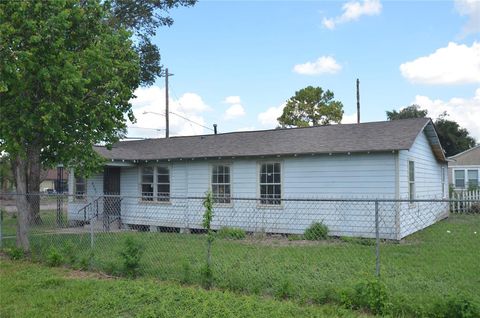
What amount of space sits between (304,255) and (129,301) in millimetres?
4443

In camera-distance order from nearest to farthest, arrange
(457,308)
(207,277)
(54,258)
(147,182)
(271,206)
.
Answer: (457,308) < (207,277) < (54,258) < (271,206) < (147,182)

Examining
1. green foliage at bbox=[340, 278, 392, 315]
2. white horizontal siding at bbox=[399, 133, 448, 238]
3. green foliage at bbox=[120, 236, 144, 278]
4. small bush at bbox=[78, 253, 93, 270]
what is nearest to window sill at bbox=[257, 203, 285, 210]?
white horizontal siding at bbox=[399, 133, 448, 238]

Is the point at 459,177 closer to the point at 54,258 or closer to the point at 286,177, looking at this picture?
the point at 286,177

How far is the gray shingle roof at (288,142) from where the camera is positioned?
13.4m

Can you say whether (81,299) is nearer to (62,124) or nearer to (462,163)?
(62,124)

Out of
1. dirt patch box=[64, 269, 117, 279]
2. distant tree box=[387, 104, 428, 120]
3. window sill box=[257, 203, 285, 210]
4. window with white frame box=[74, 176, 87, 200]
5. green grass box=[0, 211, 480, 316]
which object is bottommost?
dirt patch box=[64, 269, 117, 279]

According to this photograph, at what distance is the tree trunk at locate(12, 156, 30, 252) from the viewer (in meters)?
10.5

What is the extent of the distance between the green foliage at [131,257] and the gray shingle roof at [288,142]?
23.6ft

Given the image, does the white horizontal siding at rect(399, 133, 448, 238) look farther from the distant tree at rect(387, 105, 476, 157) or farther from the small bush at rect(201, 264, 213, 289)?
the distant tree at rect(387, 105, 476, 157)

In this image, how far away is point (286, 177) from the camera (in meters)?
14.5

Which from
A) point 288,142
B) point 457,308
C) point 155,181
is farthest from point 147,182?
A: point 457,308

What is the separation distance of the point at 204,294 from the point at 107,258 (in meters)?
3.21

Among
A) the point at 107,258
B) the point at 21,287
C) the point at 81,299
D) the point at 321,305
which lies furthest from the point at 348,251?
the point at 21,287

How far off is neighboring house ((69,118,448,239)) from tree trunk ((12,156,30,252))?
1.36 metres
